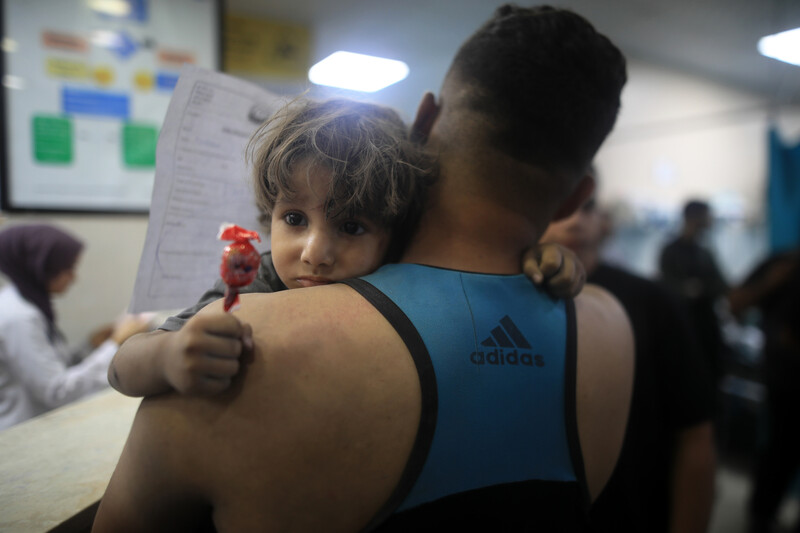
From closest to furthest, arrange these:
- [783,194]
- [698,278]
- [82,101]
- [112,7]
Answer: [82,101]
[112,7]
[783,194]
[698,278]

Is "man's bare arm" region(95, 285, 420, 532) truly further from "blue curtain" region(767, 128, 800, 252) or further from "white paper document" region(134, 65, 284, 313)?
"blue curtain" region(767, 128, 800, 252)

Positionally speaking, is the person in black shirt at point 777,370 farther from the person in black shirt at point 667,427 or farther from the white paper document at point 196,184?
the white paper document at point 196,184

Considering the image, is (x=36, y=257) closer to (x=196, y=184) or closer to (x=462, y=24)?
(x=196, y=184)

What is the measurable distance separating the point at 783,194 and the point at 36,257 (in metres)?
3.78

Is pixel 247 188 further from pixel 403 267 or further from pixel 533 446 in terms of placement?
pixel 533 446

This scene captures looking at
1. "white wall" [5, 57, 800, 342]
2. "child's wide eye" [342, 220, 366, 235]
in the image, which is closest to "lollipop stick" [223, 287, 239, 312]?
"child's wide eye" [342, 220, 366, 235]

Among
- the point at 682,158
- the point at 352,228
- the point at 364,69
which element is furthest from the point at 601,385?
the point at 682,158

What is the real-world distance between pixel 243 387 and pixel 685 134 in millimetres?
5359

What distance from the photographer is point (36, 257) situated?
53.9 inches

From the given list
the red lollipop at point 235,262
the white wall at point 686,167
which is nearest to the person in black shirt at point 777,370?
the white wall at point 686,167

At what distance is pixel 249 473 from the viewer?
48cm

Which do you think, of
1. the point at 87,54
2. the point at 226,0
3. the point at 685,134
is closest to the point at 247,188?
the point at 87,54

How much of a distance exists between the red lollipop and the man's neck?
0.25 m

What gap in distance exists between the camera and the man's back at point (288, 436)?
0.48m
